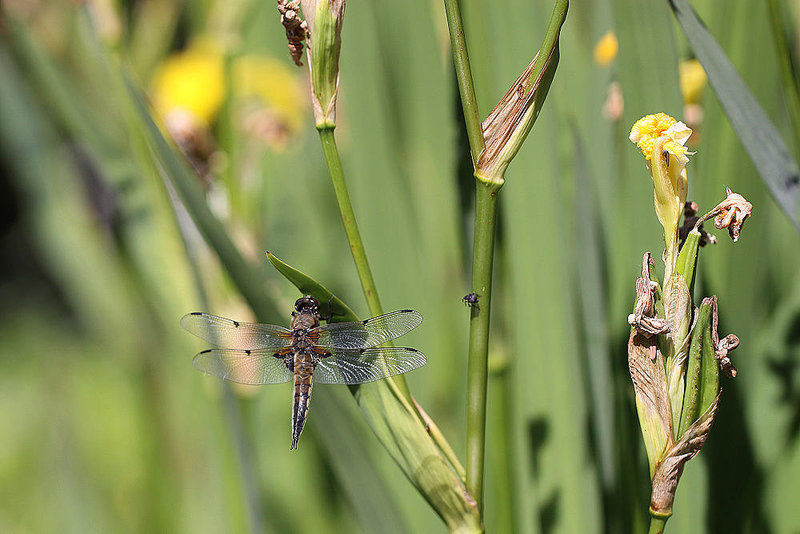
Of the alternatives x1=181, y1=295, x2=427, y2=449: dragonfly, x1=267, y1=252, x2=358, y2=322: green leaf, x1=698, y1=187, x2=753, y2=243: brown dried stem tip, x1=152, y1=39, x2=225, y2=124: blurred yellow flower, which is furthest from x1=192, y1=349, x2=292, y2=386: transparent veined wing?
x1=152, y1=39, x2=225, y2=124: blurred yellow flower

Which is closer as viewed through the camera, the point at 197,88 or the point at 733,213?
the point at 733,213

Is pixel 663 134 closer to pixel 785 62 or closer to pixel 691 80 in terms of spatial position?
pixel 785 62

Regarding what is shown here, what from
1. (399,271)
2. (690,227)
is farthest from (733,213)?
(399,271)

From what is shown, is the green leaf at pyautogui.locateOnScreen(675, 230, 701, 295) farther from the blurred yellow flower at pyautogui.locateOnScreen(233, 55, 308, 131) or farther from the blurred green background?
the blurred yellow flower at pyautogui.locateOnScreen(233, 55, 308, 131)

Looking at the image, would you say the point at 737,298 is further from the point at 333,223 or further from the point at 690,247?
the point at 333,223

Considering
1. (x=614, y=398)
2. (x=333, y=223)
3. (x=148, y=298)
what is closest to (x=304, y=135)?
(x=333, y=223)

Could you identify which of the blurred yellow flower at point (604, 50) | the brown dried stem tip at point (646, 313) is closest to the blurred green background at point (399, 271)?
the blurred yellow flower at point (604, 50)

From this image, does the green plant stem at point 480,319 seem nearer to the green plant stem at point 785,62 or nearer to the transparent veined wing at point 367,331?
the transparent veined wing at point 367,331
